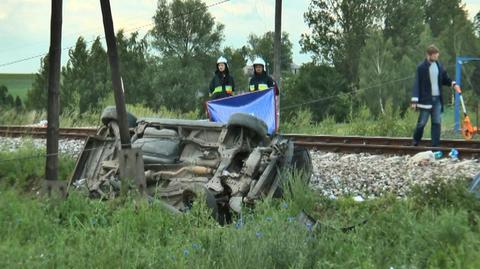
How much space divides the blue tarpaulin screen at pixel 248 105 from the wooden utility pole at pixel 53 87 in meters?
4.00

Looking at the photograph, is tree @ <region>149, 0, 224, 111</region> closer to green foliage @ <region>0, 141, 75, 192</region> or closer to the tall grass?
green foliage @ <region>0, 141, 75, 192</region>

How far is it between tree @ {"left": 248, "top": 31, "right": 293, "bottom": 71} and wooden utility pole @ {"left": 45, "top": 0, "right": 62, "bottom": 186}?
82.1 metres

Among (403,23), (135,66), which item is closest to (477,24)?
(403,23)

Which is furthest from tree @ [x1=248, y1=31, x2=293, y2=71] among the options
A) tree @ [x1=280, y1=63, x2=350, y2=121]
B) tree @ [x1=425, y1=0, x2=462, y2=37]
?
tree @ [x1=280, y1=63, x2=350, y2=121]

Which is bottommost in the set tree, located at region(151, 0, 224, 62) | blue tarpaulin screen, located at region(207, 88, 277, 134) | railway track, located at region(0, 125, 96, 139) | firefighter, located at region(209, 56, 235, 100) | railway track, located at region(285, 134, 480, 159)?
railway track, located at region(285, 134, 480, 159)

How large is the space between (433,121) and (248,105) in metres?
3.56

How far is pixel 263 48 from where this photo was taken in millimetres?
94188

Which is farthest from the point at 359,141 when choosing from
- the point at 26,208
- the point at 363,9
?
the point at 363,9

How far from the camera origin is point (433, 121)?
40.9 ft

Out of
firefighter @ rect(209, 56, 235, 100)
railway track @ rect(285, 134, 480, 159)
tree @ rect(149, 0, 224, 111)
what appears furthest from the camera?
tree @ rect(149, 0, 224, 111)

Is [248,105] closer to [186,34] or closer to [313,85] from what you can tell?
[313,85]

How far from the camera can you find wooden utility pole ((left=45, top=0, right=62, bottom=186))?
8039 mm

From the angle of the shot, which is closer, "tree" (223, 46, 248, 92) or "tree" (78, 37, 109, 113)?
"tree" (78, 37, 109, 113)

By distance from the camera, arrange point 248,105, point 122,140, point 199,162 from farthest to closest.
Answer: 1. point 248,105
2. point 199,162
3. point 122,140
